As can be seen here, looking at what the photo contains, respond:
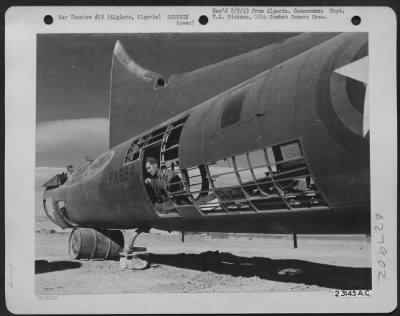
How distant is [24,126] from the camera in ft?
12.7

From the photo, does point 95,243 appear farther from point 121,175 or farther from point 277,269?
point 277,269

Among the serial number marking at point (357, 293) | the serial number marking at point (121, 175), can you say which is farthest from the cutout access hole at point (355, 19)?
the serial number marking at point (121, 175)

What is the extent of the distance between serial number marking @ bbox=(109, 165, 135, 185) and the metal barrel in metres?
0.85

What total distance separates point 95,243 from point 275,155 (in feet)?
10.4

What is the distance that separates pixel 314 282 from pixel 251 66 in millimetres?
2014

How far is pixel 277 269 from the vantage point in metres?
4.10

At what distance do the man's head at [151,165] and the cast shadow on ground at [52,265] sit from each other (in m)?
1.28

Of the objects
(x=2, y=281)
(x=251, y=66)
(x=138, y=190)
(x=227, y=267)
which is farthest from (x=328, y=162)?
(x=2, y=281)

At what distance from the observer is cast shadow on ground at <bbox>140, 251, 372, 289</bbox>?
146 inches

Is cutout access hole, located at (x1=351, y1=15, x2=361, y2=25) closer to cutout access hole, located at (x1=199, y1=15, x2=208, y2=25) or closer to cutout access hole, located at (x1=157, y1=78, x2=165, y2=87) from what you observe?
cutout access hole, located at (x1=199, y1=15, x2=208, y2=25)

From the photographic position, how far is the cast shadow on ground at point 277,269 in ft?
12.2

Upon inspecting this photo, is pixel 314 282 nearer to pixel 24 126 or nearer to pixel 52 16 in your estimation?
pixel 24 126

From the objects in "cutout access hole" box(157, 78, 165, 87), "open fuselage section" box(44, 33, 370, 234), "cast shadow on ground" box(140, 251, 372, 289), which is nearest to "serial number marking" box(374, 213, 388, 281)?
"cast shadow on ground" box(140, 251, 372, 289)

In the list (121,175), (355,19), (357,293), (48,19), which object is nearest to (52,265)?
(121,175)
